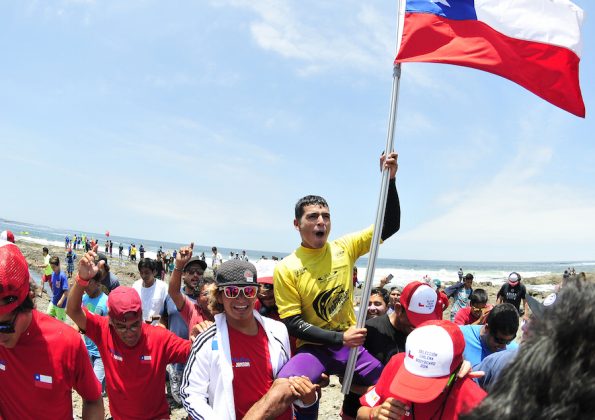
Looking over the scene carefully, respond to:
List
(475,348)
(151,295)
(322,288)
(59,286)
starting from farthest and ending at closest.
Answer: (59,286)
(151,295)
(475,348)
(322,288)

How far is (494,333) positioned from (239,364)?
2.38 metres

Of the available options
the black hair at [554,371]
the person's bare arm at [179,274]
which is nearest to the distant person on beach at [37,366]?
the person's bare arm at [179,274]

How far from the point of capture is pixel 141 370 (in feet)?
11.7

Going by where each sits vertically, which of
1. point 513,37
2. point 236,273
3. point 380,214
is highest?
point 513,37

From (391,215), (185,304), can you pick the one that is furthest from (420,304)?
(185,304)

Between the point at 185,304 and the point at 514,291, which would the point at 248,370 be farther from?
the point at 514,291

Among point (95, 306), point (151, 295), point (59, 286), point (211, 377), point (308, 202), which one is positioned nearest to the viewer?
point (211, 377)

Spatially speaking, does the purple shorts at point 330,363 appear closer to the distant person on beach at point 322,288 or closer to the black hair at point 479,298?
the distant person on beach at point 322,288

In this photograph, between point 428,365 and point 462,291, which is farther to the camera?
point 462,291

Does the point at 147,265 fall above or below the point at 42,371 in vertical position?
above

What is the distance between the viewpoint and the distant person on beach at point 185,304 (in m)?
4.46

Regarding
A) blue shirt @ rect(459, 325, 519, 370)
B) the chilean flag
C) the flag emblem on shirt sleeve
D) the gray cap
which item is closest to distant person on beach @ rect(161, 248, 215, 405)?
the gray cap

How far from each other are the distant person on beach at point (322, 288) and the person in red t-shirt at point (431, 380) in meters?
0.98

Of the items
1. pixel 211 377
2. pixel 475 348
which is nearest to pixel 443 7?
pixel 475 348
